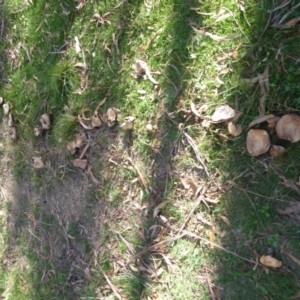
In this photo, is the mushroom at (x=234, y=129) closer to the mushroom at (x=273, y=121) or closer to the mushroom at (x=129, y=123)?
the mushroom at (x=273, y=121)

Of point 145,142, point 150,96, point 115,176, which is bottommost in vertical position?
point 115,176

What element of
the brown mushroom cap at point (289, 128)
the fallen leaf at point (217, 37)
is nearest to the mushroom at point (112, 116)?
the fallen leaf at point (217, 37)

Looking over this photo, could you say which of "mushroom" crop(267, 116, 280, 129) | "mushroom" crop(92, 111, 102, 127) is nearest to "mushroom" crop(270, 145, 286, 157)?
"mushroom" crop(267, 116, 280, 129)

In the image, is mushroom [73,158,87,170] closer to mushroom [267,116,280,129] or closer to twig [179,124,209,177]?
twig [179,124,209,177]

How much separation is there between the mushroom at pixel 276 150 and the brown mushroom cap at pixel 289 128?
71 mm

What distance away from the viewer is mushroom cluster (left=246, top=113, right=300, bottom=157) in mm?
2279

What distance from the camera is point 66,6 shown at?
3.19 metres

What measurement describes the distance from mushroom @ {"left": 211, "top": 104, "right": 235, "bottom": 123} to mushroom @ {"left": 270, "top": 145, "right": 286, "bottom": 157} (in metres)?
0.29

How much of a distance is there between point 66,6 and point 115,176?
1342mm

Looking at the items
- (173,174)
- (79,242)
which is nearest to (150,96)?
(173,174)

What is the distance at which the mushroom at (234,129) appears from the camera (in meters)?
2.45

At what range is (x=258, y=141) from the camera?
236 centimetres

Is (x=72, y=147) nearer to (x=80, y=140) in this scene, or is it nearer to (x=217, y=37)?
(x=80, y=140)

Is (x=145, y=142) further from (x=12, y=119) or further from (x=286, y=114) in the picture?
(x=12, y=119)
